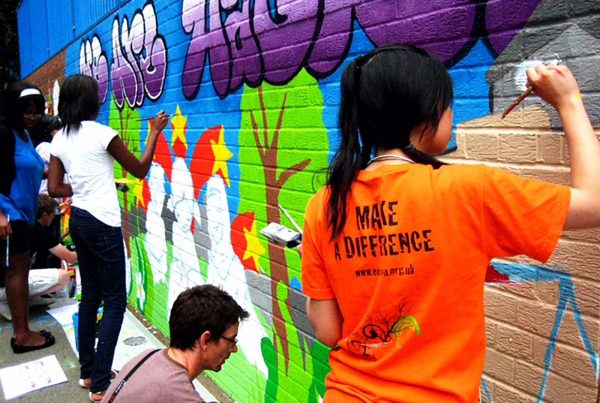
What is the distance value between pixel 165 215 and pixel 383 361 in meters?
3.67

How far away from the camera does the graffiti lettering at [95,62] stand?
6.37 meters

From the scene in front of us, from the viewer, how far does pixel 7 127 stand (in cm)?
431

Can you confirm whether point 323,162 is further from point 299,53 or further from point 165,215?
point 165,215

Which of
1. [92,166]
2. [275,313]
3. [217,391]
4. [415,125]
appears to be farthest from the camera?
[217,391]

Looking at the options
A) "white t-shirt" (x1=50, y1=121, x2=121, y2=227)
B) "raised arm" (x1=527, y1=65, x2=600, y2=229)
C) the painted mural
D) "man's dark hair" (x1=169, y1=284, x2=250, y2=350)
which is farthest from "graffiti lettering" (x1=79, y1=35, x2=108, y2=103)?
"raised arm" (x1=527, y1=65, x2=600, y2=229)

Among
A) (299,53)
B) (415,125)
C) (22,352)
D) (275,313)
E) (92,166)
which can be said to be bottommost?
(22,352)

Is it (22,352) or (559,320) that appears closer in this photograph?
(559,320)

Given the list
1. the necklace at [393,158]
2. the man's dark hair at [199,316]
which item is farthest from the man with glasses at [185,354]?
the necklace at [393,158]

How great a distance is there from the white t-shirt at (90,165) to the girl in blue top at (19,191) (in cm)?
94

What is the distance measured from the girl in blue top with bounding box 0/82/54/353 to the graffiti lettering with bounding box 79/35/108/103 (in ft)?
5.78

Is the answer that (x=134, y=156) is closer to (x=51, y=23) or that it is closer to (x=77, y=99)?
(x=77, y=99)

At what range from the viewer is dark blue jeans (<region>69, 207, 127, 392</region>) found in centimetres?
358

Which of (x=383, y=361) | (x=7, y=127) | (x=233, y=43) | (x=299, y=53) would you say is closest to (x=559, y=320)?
(x=383, y=361)

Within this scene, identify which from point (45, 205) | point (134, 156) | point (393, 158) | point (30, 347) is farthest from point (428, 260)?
point (45, 205)
